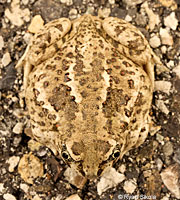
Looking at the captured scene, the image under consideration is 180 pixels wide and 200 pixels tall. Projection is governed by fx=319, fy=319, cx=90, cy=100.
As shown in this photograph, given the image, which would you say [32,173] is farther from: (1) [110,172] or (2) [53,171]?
(1) [110,172]

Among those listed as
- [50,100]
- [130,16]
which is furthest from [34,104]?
[130,16]

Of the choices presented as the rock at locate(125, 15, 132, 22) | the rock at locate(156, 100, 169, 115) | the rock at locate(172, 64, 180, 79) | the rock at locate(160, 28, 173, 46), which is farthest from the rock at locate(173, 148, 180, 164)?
the rock at locate(125, 15, 132, 22)

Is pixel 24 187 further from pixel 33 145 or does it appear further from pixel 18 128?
pixel 18 128

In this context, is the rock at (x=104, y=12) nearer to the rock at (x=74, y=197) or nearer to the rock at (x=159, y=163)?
the rock at (x=159, y=163)

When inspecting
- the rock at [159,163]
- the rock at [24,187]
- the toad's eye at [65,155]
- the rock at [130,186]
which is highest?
the toad's eye at [65,155]

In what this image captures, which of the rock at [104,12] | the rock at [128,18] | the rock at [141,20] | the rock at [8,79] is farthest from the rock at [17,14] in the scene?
the rock at [141,20]
